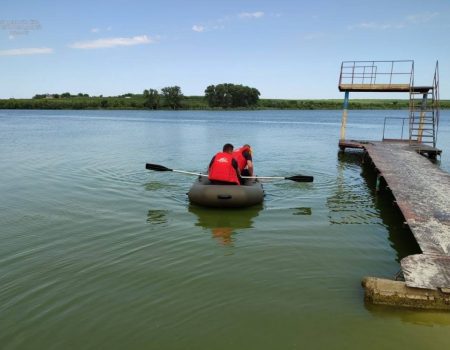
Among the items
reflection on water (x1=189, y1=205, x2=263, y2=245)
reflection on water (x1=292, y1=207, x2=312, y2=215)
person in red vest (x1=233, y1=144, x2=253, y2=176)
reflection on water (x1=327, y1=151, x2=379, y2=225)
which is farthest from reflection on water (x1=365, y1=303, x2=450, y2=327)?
person in red vest (x1=233, y1=144, x2=253, y2=176)

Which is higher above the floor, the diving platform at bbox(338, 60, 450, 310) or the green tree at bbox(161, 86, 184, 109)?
the green tree at bbox(161, 86, 184, 109)

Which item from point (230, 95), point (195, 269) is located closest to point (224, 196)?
point (195, 269)

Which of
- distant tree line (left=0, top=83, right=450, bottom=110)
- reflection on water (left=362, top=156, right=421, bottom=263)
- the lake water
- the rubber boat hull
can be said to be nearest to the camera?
the lake water

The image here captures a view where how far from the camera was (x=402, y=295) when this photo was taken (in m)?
5.20

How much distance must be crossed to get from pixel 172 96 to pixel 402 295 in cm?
11515

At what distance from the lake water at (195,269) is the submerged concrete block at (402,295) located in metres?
0.11

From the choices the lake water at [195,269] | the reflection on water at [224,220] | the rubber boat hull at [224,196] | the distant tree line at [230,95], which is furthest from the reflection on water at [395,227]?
the distant tree line at [230,95]

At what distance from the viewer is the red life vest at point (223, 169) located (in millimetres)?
9930

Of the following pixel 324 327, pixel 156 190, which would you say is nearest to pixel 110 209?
pixel 156 190

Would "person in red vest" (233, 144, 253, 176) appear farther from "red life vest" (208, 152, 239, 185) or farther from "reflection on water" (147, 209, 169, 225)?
"reflection on water" (147, 209, 169, 225)

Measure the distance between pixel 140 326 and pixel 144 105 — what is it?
374 ft

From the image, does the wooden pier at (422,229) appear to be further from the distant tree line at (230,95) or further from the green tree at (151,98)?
the distant tree line at (230,95)

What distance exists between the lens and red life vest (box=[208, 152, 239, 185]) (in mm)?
9930

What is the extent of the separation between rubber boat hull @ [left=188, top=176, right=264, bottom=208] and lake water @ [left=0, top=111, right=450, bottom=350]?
0.89 feet
